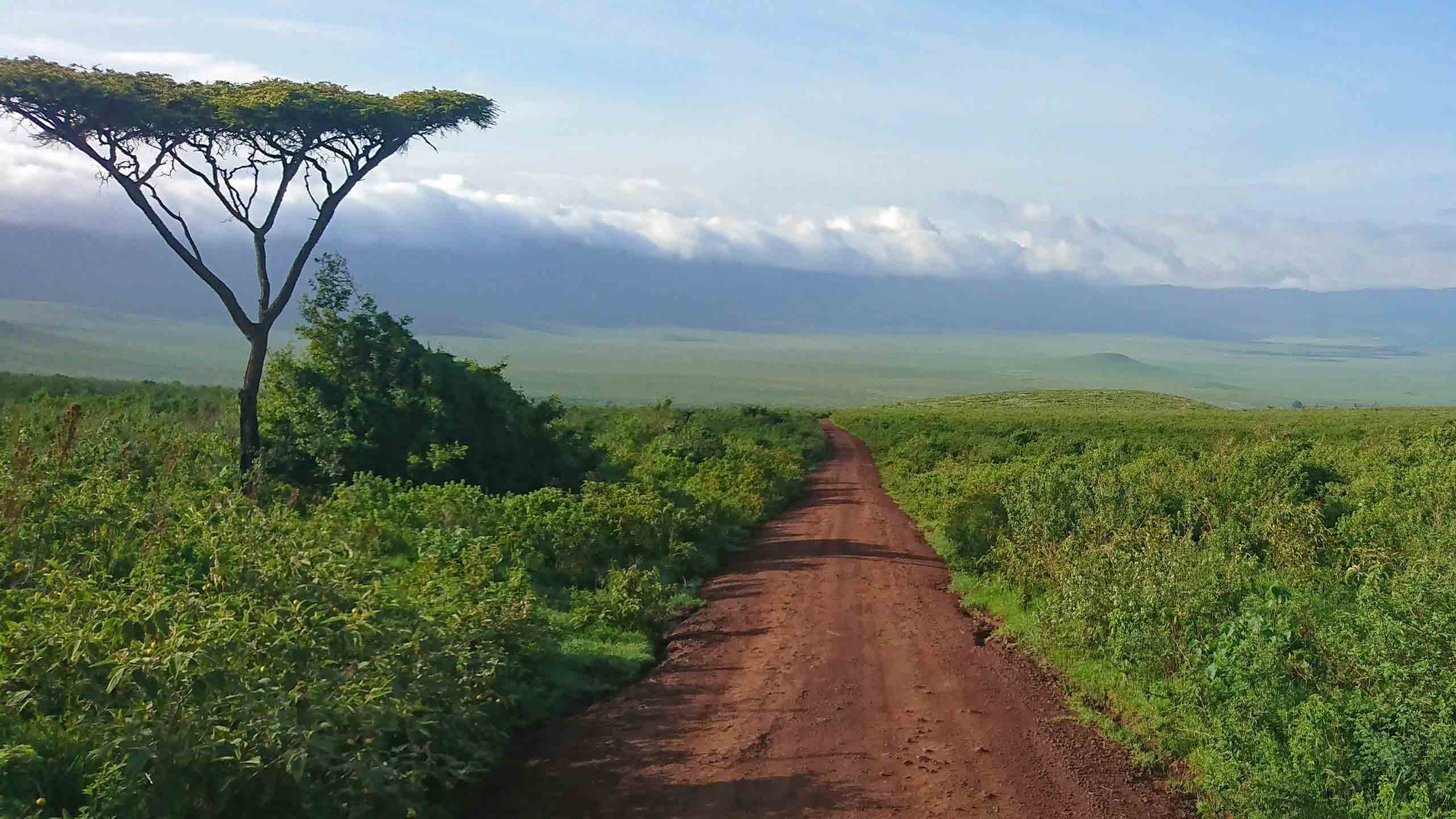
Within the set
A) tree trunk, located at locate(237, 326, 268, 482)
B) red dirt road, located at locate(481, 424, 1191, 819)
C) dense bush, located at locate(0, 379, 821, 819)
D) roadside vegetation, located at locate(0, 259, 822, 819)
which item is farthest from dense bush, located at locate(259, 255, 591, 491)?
red dirt road, located at locate(481, 424, 1191, 819)

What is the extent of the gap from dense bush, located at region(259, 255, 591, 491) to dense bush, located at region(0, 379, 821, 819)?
3.84 metres

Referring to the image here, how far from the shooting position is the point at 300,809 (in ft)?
18.3

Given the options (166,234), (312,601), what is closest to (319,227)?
(166,234)

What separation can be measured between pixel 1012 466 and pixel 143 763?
20732mm

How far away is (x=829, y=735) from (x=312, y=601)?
382 centimetres

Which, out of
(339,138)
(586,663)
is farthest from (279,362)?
(586,663)

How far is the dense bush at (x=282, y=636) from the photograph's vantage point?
511 cm

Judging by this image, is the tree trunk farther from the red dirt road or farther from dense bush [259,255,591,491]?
the red dirt road

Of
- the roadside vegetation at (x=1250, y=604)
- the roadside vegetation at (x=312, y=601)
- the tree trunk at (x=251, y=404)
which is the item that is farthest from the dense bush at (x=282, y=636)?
the roadside vegetation at (x=1250, y=604)

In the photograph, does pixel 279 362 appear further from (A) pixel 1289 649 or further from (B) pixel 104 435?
(A) pixel 1289 649

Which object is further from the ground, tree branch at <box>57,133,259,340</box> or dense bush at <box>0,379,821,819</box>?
tree branch at <box>57,133,259,340</box>

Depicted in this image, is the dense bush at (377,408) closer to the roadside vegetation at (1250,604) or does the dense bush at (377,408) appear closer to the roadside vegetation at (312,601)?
the roadside vegetation at (312,601)

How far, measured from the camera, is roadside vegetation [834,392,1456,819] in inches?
265

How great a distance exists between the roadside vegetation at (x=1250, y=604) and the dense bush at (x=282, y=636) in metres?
4.23
